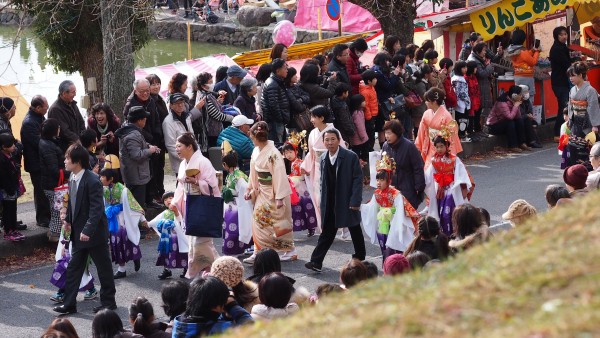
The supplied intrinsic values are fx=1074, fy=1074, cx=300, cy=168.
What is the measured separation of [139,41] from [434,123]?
25.6 feet

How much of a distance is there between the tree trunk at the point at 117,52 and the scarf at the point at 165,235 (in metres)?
3.99

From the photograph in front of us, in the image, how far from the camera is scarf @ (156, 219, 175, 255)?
1047cm

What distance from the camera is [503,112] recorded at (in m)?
17.0

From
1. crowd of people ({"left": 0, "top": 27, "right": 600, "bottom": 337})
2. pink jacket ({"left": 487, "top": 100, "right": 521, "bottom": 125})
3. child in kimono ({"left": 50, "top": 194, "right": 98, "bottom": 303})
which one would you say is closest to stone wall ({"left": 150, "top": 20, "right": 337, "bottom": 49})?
pink jacket ({"left": 487, "top": 100, "right": 521, "bottom": 125})

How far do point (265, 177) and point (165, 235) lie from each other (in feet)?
3.91

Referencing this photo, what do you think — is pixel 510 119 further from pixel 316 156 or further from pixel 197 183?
pixel 197 183

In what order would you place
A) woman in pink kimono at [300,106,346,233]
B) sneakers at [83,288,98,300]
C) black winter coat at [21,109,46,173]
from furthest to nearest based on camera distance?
black winter coat at [21,109,46,173], woman in pink kimono at [300,106,346,233], sneakers at [83,288,98,300]

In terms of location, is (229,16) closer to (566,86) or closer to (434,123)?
(566,86)

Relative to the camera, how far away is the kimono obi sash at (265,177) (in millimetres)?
10891

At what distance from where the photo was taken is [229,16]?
4269cm

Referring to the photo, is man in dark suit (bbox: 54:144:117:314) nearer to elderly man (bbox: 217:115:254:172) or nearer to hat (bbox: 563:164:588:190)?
elderly man (bbox: 217:115:254:172)

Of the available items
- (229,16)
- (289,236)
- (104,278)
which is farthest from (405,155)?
(229,16)

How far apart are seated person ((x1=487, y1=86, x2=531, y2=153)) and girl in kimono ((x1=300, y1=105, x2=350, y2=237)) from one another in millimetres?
5799

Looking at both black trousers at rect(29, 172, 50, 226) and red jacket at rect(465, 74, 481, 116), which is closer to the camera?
black trousers at rect(29, 172, 50, 226)
